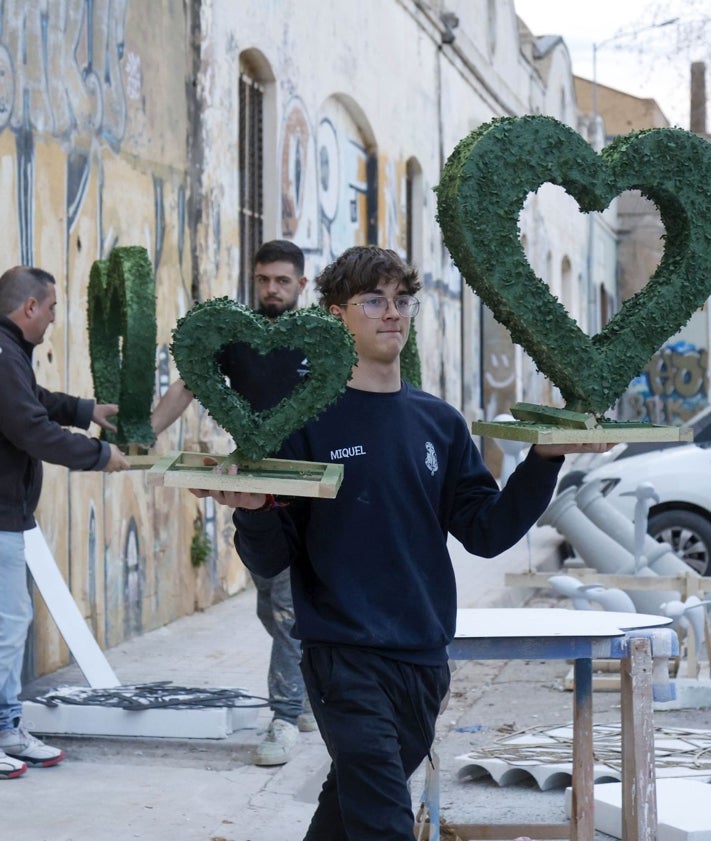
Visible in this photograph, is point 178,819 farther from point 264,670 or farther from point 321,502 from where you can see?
point 264,670

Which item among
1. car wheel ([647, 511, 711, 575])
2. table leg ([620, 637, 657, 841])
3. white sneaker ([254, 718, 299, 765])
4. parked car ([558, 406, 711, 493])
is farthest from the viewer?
parked car ([558, 406, 711, 493])

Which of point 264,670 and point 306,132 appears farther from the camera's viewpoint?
point 306,132

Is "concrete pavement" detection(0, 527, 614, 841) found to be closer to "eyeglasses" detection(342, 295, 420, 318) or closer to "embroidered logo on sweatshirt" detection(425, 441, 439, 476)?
"embroidered logo on sweatshirt" detection(425, 441, 439, 476)

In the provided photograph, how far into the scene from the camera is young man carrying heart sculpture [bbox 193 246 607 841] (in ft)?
11.5

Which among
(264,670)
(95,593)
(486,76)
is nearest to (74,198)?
(95,593)

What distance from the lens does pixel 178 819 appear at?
5395 millimetres

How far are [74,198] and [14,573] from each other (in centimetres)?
303

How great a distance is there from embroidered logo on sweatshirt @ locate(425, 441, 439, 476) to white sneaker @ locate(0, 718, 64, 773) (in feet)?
10.1

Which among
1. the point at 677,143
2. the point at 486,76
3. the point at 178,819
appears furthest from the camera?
the point at 486,76

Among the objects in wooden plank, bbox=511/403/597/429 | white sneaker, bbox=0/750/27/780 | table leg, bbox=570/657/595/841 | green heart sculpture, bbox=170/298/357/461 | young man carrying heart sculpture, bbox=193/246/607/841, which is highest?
green heart sculpture, bbox=170/298/357/461

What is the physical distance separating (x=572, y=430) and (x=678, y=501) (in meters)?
8.60

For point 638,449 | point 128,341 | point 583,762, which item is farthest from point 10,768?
point 638,449

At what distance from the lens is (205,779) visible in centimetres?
594

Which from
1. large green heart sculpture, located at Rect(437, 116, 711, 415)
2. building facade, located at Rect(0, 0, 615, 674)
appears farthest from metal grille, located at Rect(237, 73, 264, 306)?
large green heart sculpture, located at Rect(437, 116, 711, 415)
